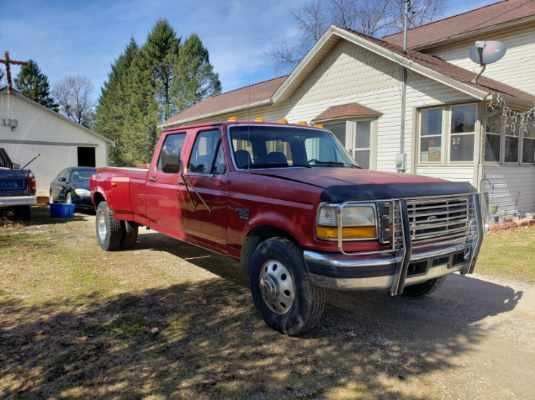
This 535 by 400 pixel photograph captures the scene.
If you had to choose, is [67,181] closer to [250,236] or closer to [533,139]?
[250,236]

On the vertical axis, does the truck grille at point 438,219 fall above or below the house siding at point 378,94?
below

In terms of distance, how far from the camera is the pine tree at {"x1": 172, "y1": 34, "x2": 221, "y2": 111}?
3894 centimetres

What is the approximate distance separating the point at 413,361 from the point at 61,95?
228 ft

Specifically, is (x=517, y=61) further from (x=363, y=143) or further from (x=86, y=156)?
(x=86, y=156)

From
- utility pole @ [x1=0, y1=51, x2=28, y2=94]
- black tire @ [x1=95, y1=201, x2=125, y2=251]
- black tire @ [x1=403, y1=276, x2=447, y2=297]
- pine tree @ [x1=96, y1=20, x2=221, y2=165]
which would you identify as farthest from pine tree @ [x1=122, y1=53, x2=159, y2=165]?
black tire @ [x1=403, y1=276, x2=447, y2=297]

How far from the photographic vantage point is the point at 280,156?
4805 mm

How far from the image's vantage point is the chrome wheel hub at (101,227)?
7.41 meters

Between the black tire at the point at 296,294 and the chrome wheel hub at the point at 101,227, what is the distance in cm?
432

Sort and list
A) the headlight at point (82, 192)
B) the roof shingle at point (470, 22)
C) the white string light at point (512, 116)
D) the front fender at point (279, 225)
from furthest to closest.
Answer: the headlight at point (82, 192) → the roof shingle at point (470, 22) → the white string light at point (512, 116) → the front fender at point (279, 225)

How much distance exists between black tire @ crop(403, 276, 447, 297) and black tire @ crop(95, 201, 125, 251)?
4.64 metres

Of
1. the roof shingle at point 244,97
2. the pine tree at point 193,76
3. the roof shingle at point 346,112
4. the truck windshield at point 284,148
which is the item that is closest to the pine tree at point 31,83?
the pine tree at point 193,76

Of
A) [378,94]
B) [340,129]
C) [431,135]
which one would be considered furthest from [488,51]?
[340,129]

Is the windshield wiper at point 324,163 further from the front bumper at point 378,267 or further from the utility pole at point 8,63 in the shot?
the utility pole at point 8,63

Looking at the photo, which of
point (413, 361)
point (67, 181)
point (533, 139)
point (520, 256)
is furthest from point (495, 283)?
point (67, 181)
